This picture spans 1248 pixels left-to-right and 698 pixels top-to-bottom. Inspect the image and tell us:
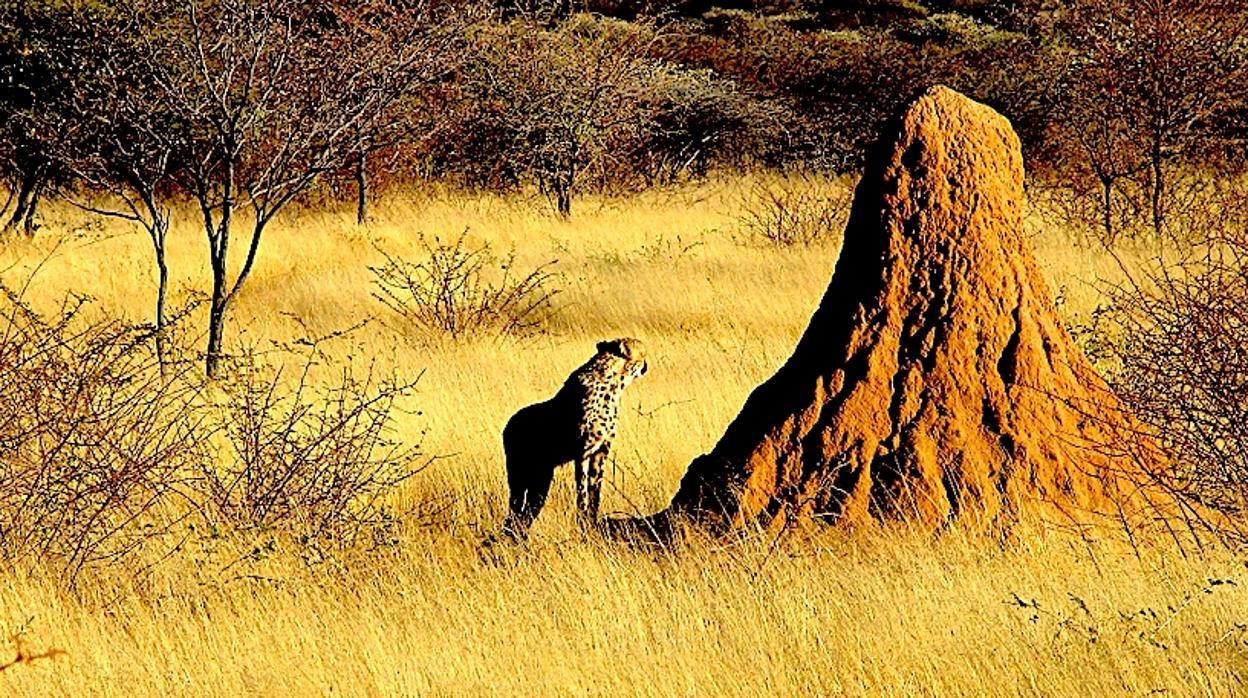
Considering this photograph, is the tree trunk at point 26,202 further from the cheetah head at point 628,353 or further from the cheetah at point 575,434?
the cheetah head at point 628,353

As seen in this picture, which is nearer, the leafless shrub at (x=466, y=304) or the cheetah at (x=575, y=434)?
the cheetah at (x=575, y=434)

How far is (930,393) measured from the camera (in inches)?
231

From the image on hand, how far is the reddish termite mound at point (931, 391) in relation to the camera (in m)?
5.77

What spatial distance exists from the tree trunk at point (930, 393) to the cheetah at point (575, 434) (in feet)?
0.93

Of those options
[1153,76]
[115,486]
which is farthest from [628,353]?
[1153,76]

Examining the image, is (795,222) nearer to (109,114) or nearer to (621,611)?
(109,114)

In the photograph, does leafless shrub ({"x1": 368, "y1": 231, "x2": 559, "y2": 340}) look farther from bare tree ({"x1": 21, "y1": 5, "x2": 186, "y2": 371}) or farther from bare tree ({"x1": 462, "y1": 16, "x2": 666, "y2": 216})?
bare tree ({"x1": 462, "y1": 16, "x2": 666, "y2": 216})

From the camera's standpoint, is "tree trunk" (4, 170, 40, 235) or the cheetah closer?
the cheetah

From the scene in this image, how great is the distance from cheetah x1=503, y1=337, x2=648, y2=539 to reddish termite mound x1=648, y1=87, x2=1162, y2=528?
386mm

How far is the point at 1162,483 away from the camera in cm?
563

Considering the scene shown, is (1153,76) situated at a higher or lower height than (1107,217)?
higher

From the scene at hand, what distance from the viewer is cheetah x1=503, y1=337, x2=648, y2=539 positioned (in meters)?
6.07

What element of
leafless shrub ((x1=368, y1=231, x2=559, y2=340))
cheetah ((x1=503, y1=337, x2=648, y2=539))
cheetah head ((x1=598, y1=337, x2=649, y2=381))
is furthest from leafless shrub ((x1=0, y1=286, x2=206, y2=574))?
leafless shrub ((x1=368, y1=231, x2=559, y2=340))

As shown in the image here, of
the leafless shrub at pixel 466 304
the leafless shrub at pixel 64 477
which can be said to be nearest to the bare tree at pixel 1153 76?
the leafless shrub at pixel 466 304
